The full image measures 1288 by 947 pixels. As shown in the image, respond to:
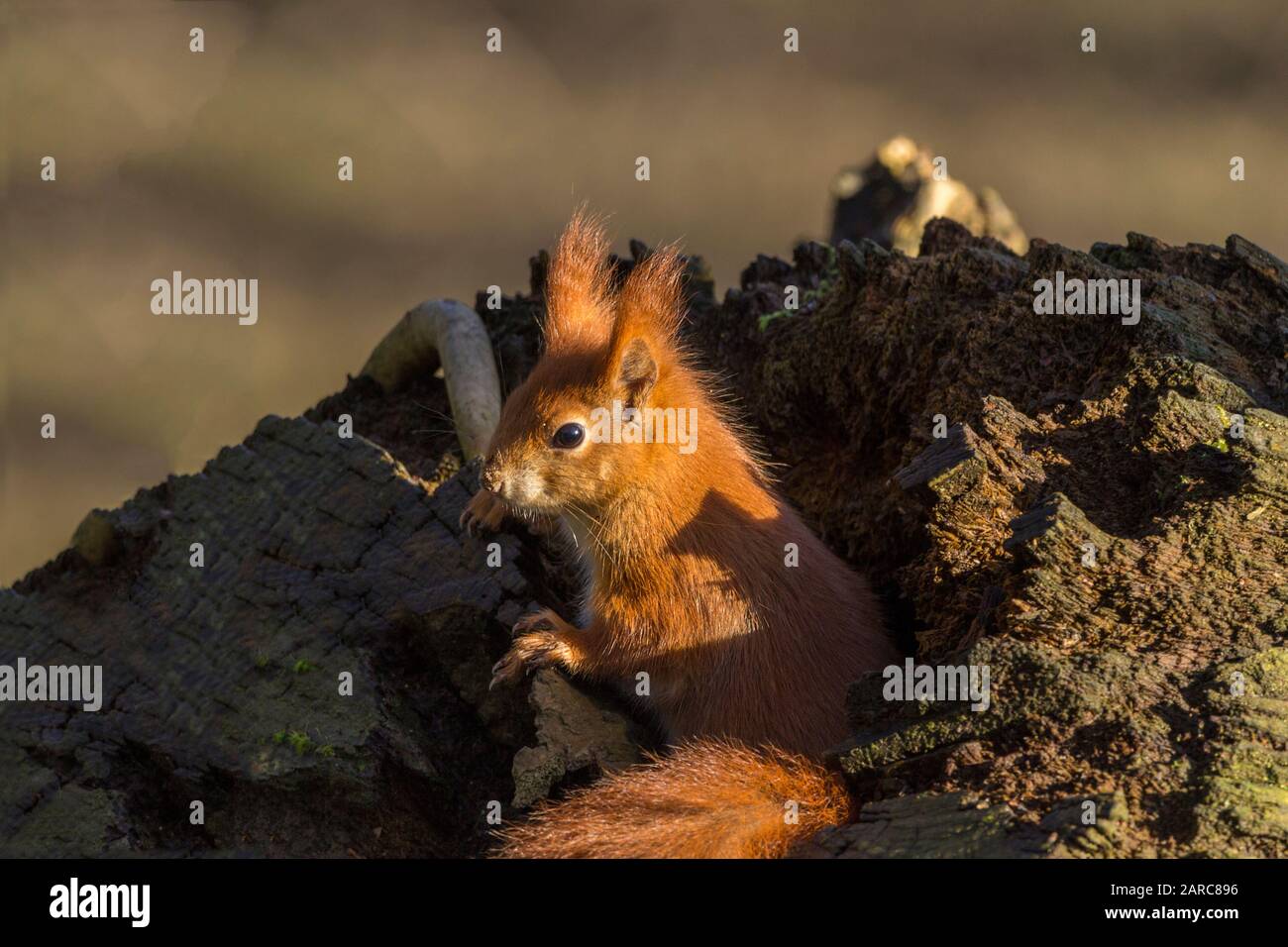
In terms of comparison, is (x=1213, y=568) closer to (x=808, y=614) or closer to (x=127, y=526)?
(x=808, y=614)

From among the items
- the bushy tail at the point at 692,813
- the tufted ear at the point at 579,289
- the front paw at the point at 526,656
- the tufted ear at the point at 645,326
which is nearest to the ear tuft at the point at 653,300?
the tufted ear at the point at 645,326

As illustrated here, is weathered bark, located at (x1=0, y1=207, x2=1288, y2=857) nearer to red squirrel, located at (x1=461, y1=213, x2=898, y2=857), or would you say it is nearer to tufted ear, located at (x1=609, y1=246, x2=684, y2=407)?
red squirrel, located at (x1=461, y1=213, x2=898, y2=857)

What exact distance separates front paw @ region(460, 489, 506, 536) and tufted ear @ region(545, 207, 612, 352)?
0.72 m

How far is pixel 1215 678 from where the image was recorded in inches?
146

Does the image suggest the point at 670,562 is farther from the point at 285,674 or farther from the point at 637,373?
the point at 285,674

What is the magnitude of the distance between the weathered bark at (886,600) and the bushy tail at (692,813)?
192 millimetres

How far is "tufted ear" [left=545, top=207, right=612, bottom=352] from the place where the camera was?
546 centimetres

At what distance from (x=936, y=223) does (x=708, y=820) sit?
14.4 ft

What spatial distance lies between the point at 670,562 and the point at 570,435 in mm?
655

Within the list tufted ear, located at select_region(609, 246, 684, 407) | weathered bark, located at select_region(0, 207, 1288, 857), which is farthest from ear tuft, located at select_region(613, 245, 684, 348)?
weathered bark, located at select_region(0, 207, 1288, 857)

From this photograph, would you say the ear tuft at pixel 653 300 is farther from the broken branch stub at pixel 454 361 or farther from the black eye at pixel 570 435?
the broken branch stub at pixel 454 361

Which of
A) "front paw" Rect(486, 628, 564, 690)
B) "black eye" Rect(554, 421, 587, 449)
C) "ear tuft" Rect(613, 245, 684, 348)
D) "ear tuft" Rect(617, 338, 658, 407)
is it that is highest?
"ear tuft" Rect(613, 245, 684, 348)

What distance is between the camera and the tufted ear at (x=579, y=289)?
5.46 metres

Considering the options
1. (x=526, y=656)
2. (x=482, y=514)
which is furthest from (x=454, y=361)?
(x=526, y=656)
